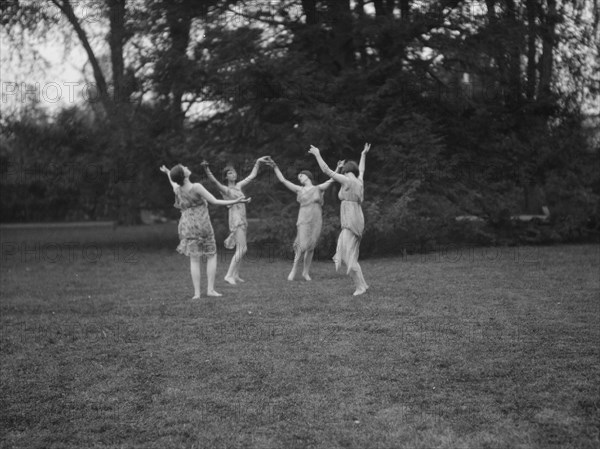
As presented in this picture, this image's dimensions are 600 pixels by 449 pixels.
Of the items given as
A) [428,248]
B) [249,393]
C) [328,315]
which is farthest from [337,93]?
[249,393]

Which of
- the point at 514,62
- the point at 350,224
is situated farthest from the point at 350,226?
the point at 514,62

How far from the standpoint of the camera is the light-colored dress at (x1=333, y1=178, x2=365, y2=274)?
10.7 m

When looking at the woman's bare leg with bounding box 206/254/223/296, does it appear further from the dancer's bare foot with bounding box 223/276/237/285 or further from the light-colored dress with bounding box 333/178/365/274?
the light-colored dress with bounding box 333/178/365/274

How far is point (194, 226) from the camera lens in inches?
427

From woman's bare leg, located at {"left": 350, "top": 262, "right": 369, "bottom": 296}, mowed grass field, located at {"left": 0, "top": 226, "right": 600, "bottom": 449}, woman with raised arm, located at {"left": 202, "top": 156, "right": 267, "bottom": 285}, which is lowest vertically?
mowed grass field, located at {"left": 0, "top": 226, "right": 600, "bottom": 449}

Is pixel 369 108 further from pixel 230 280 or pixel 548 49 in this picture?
pixel 230 280

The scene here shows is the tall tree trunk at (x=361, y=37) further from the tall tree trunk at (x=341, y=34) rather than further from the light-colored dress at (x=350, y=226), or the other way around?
the light-colored dress at (x=350, y=226)

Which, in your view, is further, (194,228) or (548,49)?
(548,49)

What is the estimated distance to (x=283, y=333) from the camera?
25.9 ft

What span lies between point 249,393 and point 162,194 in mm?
18634

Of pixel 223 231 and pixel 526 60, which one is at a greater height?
pixel 526 60

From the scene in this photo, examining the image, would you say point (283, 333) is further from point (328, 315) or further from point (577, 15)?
A: point (577, 15)

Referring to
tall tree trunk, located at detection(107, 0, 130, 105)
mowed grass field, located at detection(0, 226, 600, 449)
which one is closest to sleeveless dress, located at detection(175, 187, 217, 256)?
mowed grass field, located at detection(0, 226, 600, 449)

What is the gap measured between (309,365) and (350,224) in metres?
4.66
